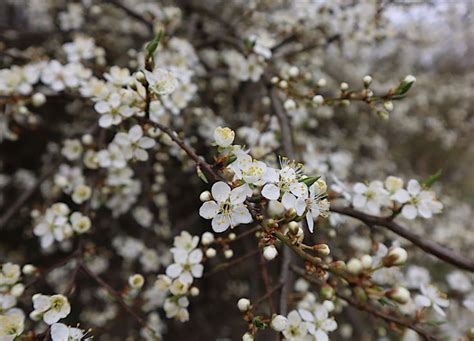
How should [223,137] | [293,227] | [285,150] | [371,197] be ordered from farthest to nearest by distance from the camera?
[285,150], [371,197], [223,137], [293,227]

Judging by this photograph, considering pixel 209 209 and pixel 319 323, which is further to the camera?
pixel 319 323

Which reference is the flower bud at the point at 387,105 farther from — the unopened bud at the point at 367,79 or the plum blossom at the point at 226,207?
the plum blossom at the point at 226,207

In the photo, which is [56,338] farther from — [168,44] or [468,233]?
[468,233]

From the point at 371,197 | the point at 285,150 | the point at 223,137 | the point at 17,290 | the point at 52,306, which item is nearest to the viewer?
the point at 223,137

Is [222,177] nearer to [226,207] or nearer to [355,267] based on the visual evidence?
[226,207]

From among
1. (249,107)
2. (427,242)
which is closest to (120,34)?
(249,107)

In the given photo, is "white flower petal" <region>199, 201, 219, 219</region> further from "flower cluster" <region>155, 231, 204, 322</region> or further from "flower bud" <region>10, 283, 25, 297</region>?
"flower bud" <region>10, 283, 25, 297</region>

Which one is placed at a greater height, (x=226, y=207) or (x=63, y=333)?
(x=226, y=207)

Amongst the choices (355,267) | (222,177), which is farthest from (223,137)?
(355,267)

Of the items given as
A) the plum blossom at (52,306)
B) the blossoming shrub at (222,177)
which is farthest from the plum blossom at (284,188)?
the plum blossom at (52,306)
